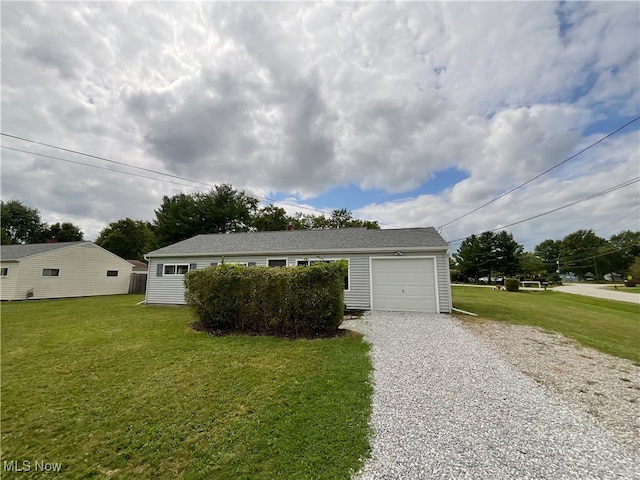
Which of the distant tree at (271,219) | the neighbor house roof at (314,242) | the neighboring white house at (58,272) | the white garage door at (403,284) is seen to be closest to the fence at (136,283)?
the neighboring white house at (58,272)

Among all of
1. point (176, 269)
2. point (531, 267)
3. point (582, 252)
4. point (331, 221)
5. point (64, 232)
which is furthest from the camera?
point (582, 252)

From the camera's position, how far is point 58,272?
17.2 m

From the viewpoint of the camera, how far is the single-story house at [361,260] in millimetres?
10023

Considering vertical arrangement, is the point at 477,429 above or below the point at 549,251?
below

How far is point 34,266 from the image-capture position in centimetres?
1622

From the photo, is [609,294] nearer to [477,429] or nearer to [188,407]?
[477,429]

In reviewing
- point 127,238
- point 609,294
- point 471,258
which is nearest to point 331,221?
point 471,258

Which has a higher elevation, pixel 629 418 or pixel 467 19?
pixel 467 19

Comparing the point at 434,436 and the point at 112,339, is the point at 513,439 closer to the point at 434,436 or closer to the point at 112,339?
the point at 434,436

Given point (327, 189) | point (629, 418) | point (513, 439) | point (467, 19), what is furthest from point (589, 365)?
point (327, 189)

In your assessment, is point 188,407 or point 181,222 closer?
point 188,407

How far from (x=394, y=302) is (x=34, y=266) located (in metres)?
21.7

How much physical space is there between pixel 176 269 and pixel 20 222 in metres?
40.4

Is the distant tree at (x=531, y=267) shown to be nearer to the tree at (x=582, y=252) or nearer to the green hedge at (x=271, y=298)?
the tree at (x=582, y=252)
